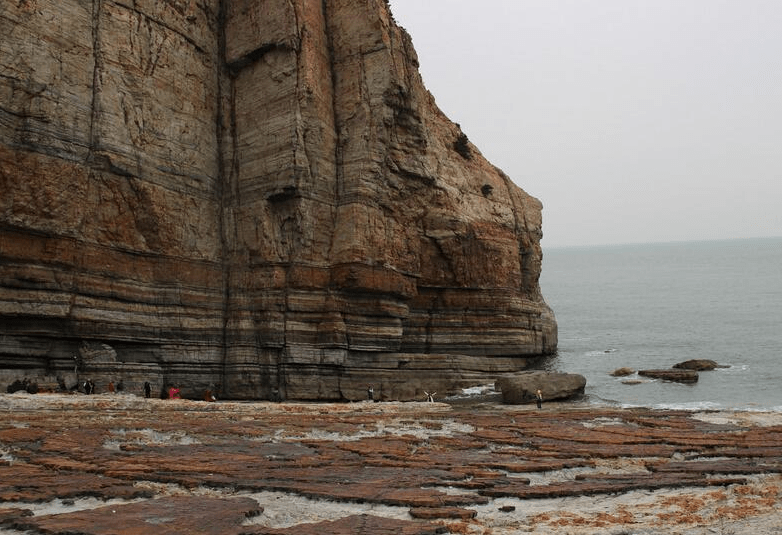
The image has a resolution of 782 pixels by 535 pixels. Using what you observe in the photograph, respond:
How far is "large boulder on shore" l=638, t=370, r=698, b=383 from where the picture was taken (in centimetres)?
4862

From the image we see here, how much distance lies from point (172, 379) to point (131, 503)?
1051 inches

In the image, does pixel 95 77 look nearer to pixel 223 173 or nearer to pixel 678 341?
pixel 223 173

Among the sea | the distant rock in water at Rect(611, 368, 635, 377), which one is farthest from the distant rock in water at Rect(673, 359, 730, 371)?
the distant rock in water at Rect(611, 368, 635, 377)

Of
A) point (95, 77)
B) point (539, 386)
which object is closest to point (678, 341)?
point (539, 386)

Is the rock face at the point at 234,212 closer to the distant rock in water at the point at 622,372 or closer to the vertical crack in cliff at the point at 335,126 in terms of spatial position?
the vertical crack in cliff at the point at 335,126

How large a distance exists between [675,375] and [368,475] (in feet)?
136

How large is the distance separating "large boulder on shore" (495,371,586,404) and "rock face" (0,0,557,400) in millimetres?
Answer: 5776

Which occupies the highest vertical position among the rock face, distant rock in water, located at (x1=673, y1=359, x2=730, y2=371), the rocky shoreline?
the rock face

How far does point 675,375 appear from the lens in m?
49.2

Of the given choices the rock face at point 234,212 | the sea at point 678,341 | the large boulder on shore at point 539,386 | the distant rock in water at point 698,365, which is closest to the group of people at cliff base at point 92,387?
the rock face at point 234,212

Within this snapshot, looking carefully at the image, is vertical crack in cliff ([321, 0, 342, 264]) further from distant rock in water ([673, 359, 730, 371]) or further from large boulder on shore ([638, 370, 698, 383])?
distant rock in water ([673, 359, 730, 371])

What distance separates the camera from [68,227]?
3262cm

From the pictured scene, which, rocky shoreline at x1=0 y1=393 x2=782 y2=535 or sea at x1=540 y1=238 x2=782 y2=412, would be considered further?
sea at x1=540 y1=238 x2=782 y2=412

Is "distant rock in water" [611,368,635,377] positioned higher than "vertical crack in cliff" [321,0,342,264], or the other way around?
"vertical crack in cliff" [321,0,342,264]
